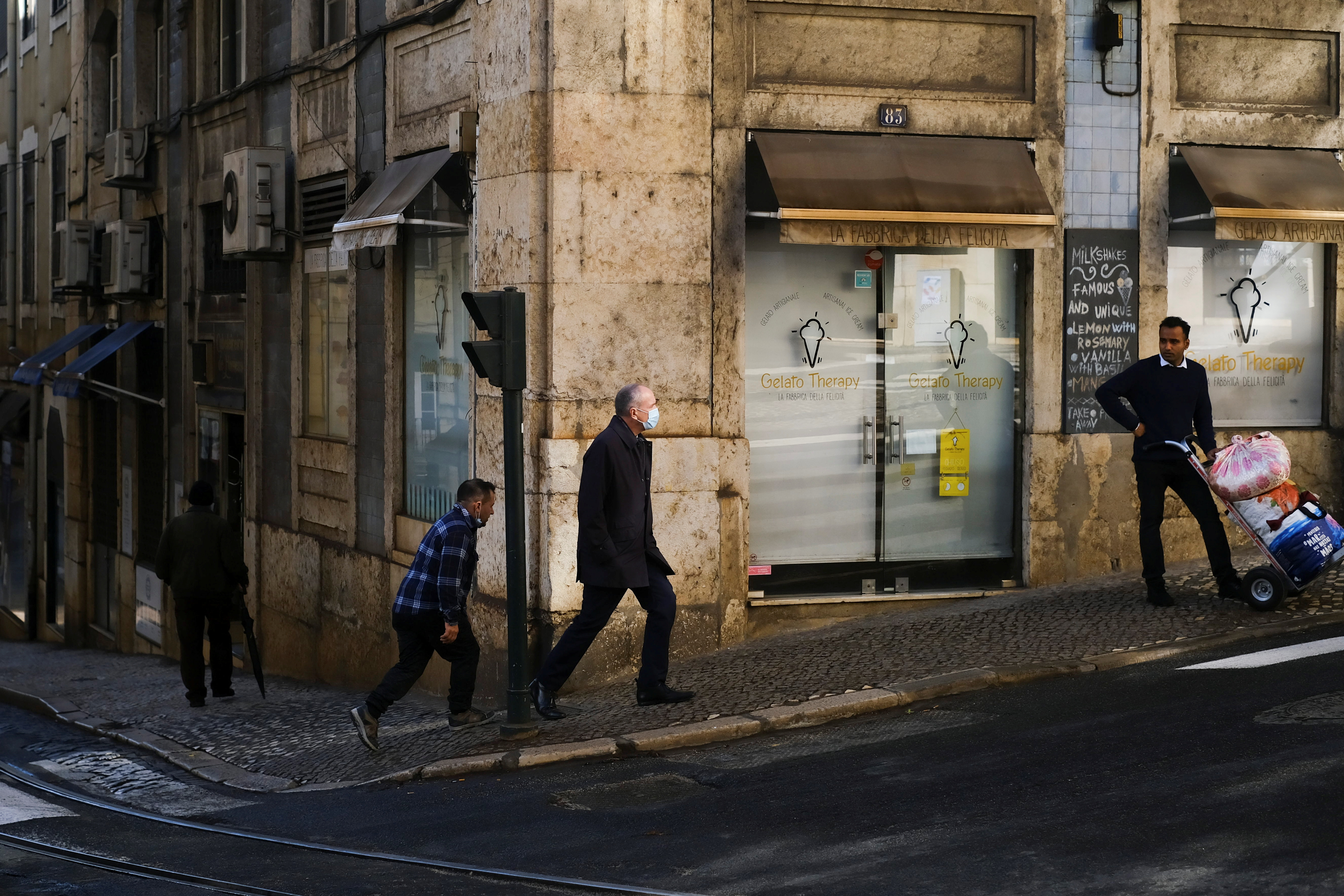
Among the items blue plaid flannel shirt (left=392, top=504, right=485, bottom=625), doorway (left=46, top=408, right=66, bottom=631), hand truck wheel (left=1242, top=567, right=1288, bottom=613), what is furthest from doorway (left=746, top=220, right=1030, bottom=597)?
doorway (left=46, top=408, right=66, bottom=631)

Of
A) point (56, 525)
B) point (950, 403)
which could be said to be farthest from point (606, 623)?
point (56, 525)

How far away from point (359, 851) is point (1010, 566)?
5.95 m

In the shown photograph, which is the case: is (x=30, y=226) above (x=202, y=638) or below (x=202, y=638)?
above

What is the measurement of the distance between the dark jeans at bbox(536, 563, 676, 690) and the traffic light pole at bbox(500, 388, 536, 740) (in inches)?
13.8

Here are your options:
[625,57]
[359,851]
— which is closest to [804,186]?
[625,57]

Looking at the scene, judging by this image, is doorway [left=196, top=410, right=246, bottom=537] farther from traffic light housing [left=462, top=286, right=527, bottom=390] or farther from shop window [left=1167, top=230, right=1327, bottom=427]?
shop window [left=1167, top=230, right=1327, bottom=427]

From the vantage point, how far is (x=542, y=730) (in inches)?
332

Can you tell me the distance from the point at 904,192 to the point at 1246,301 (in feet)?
10.0

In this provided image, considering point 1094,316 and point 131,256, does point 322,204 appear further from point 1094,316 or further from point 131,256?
point 1094,316

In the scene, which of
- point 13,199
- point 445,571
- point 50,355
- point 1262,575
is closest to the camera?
point 445,571

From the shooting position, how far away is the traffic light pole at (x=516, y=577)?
821 centimetres

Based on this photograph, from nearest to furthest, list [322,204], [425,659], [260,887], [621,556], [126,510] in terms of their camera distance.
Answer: [260,887], [621,556], [425,659], [322,204], [126,510]

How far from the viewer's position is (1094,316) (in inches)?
434

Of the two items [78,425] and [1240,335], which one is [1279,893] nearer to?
[1240,335]
